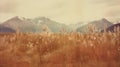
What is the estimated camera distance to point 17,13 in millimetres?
1864

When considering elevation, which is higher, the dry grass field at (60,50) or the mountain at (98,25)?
the mountain at (98,25)

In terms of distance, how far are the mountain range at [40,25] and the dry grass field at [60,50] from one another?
5 cm

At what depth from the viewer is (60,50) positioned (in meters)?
1.82

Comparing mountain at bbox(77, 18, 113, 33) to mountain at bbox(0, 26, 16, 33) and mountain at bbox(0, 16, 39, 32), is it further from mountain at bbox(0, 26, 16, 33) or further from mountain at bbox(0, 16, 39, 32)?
mountain at bbox(0, 26, 16, 33)

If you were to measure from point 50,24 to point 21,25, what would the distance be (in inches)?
10.3

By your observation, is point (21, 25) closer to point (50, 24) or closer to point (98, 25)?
Answer: point (50, 24)

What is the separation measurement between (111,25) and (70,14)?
38 cm

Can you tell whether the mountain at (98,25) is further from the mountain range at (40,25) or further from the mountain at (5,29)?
the mountain at (5,29)

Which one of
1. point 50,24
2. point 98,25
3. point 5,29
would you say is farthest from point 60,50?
point 5,29

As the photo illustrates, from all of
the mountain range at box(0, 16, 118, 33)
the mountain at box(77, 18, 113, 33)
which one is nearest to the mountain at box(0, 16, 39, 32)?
the mountain range at box(0, 16, 118, 33)

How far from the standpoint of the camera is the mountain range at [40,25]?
1.83 m

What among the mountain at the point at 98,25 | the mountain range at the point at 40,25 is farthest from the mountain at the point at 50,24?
the mountain at the point at 98,25

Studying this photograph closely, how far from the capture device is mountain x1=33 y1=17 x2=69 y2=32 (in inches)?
71.7

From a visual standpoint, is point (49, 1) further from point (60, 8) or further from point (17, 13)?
point (17, 13)
